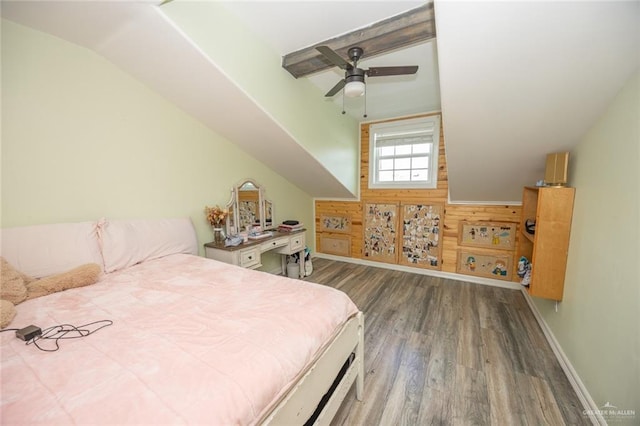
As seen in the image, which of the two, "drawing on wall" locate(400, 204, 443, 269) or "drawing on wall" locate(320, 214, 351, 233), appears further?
"drawing on wall" locate(320, 214, 351, 233)

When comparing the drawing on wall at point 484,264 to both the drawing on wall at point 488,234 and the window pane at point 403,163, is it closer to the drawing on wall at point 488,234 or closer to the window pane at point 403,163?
the drawing on wall at point 488,234

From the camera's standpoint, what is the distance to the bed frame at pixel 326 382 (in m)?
0.92

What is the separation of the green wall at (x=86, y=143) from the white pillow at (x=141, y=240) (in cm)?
16

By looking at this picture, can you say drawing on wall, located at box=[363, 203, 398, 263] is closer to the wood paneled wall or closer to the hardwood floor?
the wood paneled wall

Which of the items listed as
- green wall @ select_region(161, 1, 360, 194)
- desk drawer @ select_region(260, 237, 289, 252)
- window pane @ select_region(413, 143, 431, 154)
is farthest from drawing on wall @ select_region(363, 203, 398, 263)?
desk drawer @ select_region(260, 237, 289, 252)

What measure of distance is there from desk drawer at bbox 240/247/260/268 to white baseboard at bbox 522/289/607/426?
2648mm

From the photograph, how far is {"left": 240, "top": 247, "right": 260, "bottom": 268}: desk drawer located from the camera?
254 centimetres

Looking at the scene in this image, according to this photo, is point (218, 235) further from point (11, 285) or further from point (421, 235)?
point (421, 235)

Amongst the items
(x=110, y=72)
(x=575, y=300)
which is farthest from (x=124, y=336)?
(x=575, y=300)

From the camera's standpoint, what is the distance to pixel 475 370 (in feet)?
5.75

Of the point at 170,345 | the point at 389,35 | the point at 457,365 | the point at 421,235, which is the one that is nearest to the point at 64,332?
the point at 170,345

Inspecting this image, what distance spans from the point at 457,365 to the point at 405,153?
9.39 ft

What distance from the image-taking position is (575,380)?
1.58 m

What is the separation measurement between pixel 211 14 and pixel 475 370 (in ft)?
10.4
